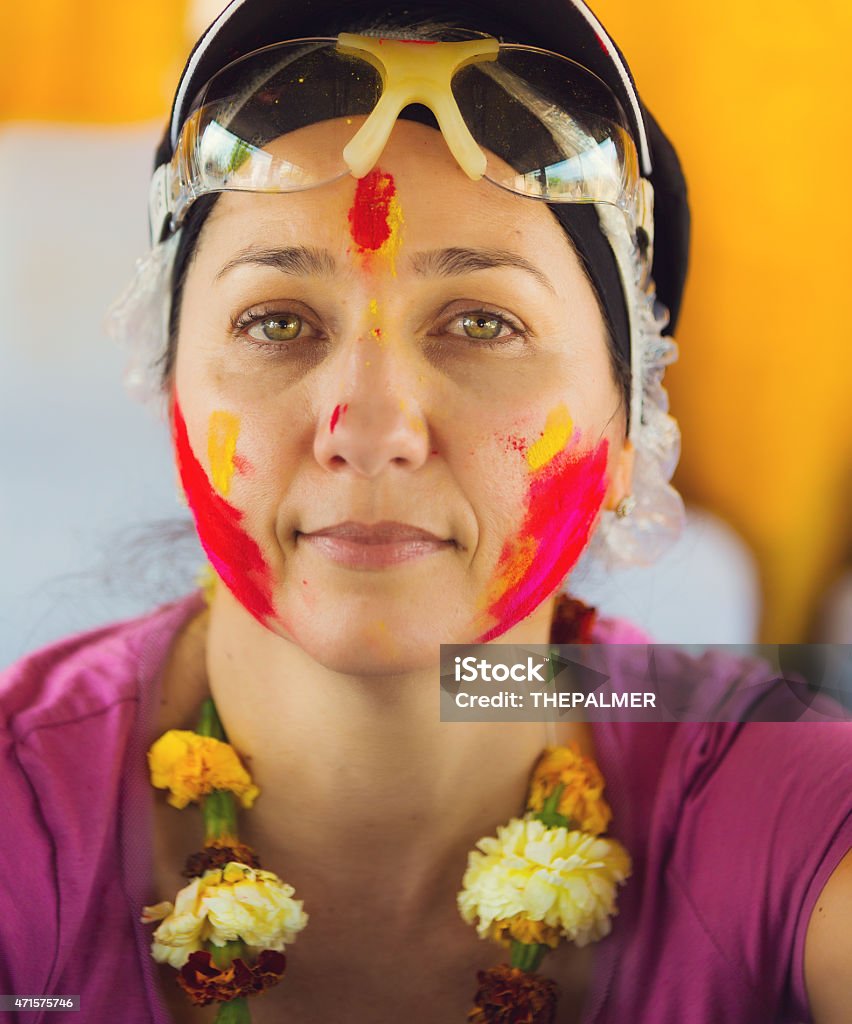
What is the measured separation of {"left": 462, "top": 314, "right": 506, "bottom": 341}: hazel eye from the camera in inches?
49.9

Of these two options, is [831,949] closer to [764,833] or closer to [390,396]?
[764,833]

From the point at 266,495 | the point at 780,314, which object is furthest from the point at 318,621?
the point at 780,314

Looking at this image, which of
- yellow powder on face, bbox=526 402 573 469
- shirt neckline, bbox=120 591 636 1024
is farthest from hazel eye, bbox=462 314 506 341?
shirt neckline, bbox=120 591 636 1024

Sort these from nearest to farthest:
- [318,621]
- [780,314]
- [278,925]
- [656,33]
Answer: [318,621], [278,925], [656,33], [780,314]

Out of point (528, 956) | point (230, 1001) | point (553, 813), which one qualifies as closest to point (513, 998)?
point (528, 956)

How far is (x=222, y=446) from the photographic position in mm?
1309

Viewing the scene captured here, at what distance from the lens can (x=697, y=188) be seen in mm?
1798

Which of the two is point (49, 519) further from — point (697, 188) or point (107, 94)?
point (697, 188)

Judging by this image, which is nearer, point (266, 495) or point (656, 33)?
point (266, 495)

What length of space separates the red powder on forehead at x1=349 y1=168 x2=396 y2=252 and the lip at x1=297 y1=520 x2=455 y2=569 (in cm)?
31

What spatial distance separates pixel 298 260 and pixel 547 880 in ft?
2.68

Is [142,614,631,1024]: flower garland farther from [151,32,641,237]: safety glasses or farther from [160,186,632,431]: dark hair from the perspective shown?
[151,32,641,237]: safety glasses

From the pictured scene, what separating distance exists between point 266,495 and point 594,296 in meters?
0.46

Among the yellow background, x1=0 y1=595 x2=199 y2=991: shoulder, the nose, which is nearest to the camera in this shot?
the nose
